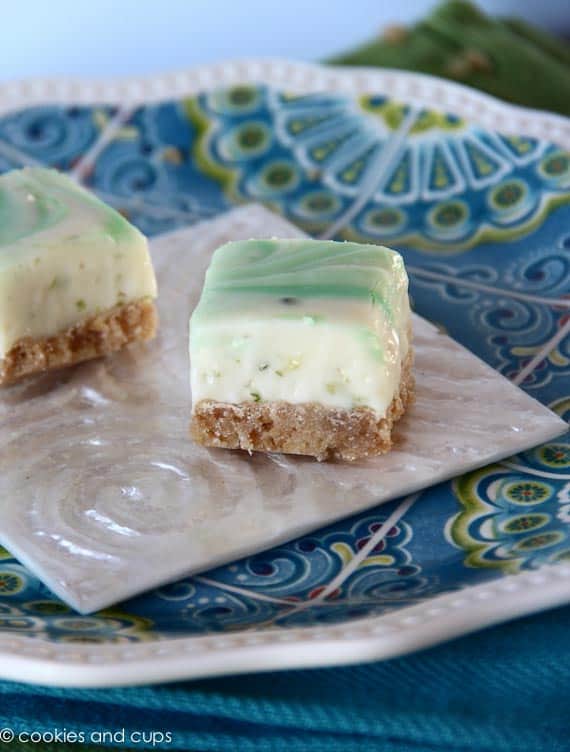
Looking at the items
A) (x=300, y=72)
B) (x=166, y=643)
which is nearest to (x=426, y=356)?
(x=166, y=643)

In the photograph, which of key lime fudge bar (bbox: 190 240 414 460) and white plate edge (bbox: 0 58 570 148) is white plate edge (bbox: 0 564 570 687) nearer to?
key lime fudge bar (bbox: 190 240 414 460)

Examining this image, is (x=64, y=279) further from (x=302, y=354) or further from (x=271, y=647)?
(x=271, y=647)

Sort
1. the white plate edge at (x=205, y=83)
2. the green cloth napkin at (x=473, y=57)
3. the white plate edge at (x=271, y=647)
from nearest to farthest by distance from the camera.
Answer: the white plate edge at (x=271, y=647) → the white plate edge at (x=205, y=83) → the green cloth napkin at (x=473, y=57)

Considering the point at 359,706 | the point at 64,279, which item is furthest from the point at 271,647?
the point at 64,279

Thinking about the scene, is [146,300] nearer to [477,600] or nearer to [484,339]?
[484,339]

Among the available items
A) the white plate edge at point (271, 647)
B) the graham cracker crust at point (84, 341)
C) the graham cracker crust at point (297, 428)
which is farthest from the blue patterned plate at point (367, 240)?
the graham cracker crust at point (84, 341)

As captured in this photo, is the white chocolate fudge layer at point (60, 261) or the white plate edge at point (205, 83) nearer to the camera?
the white chocolate fudge layer at point (60, 261)

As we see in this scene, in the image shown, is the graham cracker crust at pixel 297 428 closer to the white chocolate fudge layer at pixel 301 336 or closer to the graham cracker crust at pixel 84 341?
the white chocolate fudge layer at pixel 301 336
